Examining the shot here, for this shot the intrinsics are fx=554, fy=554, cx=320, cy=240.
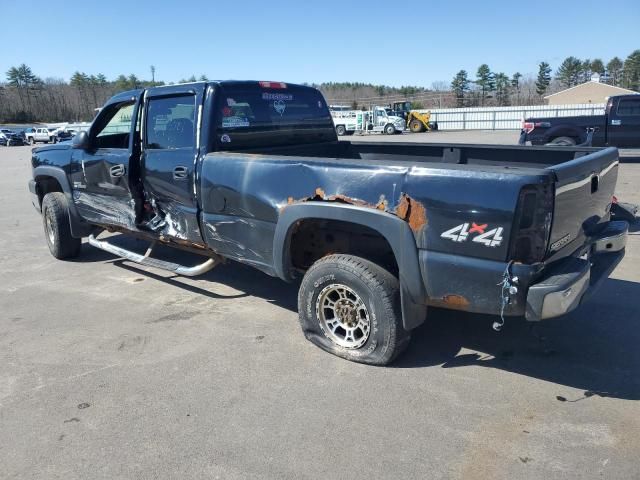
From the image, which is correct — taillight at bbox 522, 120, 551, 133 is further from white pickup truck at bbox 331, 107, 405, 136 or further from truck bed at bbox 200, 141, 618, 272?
white pickup truck at bbox 331, 107, 405, 136

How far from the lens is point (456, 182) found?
313cm

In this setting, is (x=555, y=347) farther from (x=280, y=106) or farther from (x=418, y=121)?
(x=418, y=121)

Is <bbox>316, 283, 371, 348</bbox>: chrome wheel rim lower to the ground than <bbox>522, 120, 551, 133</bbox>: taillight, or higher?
lower

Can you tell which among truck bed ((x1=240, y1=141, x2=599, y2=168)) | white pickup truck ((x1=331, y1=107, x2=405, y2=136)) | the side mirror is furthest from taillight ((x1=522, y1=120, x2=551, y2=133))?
white pickup truck ((x1=331, y1=107, x2=405, y2=136))

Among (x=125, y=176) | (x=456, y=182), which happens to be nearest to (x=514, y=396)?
(x=456, y=182)

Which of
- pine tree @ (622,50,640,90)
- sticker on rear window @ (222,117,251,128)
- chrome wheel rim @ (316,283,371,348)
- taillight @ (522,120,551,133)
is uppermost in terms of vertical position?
pine tree @ (622,50,640,90)

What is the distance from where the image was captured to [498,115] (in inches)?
1772

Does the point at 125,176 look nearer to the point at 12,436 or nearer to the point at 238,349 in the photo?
the point at 238,349

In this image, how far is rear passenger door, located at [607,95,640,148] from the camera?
1448 centimetres

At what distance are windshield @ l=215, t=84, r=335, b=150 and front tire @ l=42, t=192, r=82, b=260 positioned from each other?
2805mm

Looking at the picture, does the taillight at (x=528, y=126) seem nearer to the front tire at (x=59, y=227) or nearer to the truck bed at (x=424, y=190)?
the truck bed at (x=424, y=190)

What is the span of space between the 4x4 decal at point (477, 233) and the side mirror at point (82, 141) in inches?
169

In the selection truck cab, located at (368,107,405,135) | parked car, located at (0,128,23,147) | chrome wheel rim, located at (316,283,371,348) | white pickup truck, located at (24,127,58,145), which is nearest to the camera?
chrome wheel rim, located at (316,283,371,348)

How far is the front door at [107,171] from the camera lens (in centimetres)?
545
